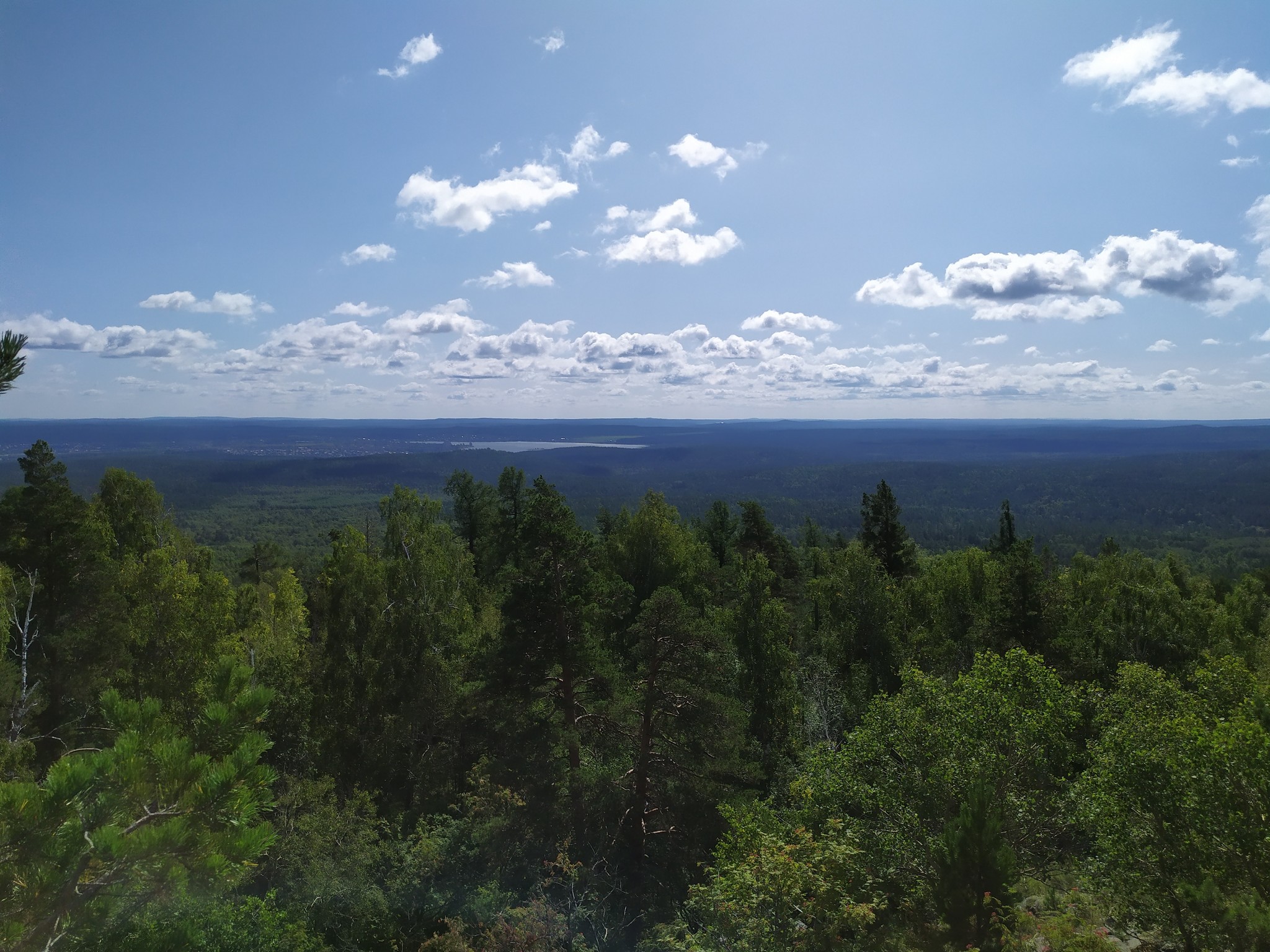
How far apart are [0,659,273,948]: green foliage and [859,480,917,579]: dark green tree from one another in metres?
37.3

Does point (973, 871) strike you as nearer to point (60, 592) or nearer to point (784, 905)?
point (784, 905)

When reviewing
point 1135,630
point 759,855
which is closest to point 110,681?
point 759,855

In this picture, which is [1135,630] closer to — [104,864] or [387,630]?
[387,630]

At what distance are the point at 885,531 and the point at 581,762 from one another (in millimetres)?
29005

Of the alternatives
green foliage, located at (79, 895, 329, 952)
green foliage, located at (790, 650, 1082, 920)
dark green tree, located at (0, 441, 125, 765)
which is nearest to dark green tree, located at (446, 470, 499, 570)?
dark green tree, located at (0, 441, 125, 765)

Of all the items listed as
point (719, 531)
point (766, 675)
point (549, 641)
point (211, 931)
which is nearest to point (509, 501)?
point (719, 531)

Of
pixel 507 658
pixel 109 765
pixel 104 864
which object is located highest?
pixel 109 765

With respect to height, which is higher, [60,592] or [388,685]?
[60,592]

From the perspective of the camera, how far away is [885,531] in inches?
1571

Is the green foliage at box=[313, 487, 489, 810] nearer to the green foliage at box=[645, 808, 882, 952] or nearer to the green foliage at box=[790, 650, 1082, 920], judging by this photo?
the green foliage at box=[645, 808, 882, 952]

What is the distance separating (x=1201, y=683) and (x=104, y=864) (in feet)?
66.2

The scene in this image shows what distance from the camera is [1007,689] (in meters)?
14.8

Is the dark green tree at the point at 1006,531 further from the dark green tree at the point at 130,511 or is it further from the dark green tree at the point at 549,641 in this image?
the dark green tree at the point at 130,511

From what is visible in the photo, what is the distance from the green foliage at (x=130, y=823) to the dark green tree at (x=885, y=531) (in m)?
37.3
